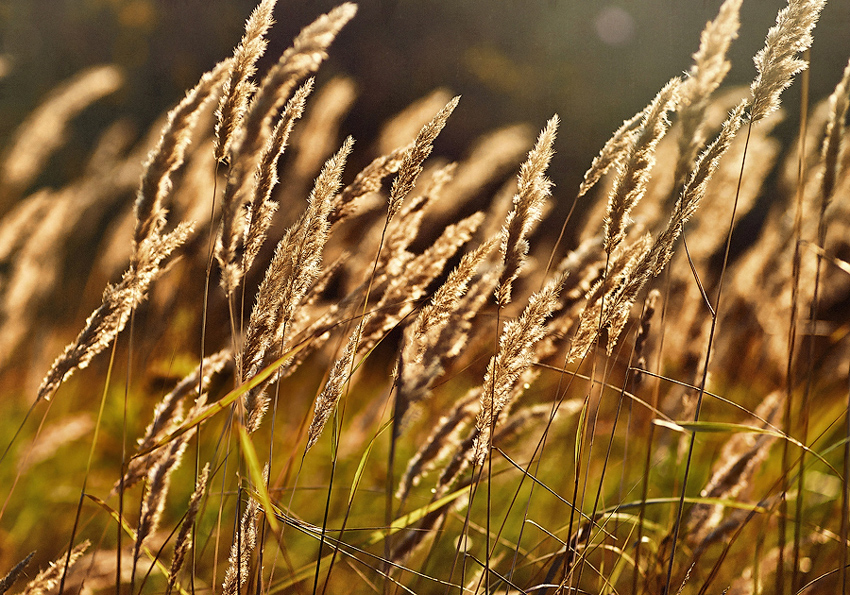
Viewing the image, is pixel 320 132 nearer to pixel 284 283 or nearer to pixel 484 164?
pixel 484 164

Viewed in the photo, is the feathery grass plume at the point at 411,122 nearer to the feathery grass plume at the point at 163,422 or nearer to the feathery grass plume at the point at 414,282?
the feathery grass plume at the point at 414,282

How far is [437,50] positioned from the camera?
273cm

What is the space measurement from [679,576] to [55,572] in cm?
103

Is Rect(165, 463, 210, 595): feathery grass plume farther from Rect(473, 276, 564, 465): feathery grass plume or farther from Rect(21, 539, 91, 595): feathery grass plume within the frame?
Rect(473, 276, 564, 465): feathery grass plume

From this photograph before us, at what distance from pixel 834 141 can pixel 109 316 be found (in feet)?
3.19

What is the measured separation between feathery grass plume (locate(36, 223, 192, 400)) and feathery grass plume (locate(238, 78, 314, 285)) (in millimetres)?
108

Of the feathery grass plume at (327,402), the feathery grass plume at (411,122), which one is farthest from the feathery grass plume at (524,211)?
the feathery grass plume at (411,122)

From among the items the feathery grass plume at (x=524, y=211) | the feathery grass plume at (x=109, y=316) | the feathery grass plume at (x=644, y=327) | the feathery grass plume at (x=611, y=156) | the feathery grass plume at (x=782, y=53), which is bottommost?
the feathery grass plume at (x=109, y=316)

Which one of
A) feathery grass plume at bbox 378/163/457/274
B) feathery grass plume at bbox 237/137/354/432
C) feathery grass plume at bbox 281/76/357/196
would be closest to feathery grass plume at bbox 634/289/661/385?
feathery grass plume at bbox 378/163/457/274

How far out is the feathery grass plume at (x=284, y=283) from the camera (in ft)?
2.19

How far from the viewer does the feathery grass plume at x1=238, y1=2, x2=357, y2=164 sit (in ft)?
2.20

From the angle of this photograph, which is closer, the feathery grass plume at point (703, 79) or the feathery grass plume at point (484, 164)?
the feathery grass plume at point (703, 79)

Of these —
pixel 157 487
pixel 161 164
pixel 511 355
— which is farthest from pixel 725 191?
pixel 157 487

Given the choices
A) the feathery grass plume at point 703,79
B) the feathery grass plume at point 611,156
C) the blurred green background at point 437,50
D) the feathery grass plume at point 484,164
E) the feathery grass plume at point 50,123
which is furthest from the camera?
the blurred green background at point 437,50
